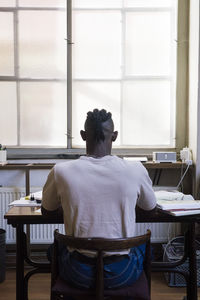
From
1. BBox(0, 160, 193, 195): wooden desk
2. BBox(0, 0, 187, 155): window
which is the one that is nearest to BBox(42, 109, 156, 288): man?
BBox(0, 160, 193, 195): wooden desk

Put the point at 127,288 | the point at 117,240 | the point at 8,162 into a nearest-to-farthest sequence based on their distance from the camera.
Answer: the point at 117,240 < the point at 127,288 < the point at 8,162

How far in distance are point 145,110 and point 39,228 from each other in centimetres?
149

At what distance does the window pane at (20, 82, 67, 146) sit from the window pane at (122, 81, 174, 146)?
2.02 ft

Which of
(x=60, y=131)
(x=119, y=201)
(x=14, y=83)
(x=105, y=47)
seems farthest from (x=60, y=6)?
(x=119, y=201)

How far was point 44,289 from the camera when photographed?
8.59ft

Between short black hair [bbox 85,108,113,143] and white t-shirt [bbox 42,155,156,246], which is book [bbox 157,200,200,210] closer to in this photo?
white t-shirt [bbox 42,155,156,246]

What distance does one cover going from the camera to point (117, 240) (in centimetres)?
121

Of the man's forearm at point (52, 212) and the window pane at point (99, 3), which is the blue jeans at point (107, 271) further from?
the window pane at point (99, 3)

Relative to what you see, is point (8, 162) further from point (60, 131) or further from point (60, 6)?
point (60, 6)

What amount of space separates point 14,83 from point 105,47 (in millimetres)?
937

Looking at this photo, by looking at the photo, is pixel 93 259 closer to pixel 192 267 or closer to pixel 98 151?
pixel 98 151

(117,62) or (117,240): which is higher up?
(117,62)

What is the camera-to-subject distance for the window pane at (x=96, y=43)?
318 cm

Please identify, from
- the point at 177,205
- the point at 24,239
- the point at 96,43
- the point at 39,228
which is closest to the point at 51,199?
the point at 24,239
